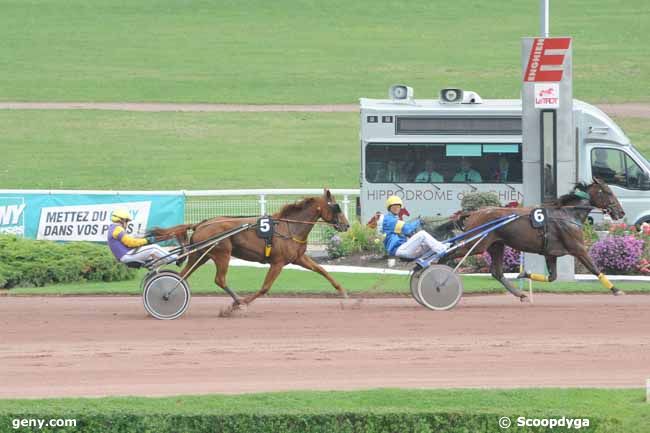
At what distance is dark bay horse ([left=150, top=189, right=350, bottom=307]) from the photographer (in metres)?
15.2

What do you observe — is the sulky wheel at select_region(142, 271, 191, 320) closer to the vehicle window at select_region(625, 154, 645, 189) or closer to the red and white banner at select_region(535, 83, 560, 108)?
the red and white banner at select_region(535, 83, 560, 108)

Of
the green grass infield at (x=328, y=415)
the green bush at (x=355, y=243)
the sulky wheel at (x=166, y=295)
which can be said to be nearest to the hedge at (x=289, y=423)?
the green grass infield at (x=328, y=415)

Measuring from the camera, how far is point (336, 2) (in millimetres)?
59438

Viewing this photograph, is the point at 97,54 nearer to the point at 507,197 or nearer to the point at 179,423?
the point at 507,197

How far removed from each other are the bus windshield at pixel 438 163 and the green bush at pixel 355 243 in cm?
166

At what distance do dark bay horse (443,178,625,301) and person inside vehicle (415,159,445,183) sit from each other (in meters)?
6.53

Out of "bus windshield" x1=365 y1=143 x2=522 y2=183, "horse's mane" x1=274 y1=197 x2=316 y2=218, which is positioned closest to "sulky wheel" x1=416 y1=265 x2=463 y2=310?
"horse's mane" x1=274 y1=197 x2=316 y2=218

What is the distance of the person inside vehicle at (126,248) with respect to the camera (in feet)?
49.2

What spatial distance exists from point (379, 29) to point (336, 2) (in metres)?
5.86

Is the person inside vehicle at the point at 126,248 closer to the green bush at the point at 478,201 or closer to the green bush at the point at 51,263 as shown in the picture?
the green bush at the point at 51,263

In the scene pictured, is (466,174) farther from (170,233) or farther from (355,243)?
(170,233)

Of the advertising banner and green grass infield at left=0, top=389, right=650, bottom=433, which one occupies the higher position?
the advertising banner

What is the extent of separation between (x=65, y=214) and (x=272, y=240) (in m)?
7.35

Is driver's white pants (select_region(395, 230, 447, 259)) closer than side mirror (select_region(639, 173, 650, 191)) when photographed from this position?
Yes
